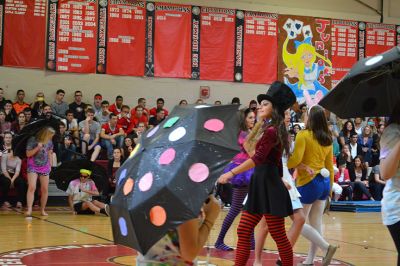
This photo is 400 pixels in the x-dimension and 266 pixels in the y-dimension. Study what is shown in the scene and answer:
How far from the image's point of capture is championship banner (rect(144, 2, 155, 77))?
63.1 feet

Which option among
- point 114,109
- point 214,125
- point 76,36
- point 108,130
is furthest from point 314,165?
point 76,36

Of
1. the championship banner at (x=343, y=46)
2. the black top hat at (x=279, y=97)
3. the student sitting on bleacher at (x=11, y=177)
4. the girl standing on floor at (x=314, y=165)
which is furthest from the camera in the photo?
the championship banner at (x=343, y=46)

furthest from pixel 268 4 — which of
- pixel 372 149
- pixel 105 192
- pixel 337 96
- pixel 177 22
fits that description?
pixel 337 96

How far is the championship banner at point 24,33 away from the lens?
17688 millimetres

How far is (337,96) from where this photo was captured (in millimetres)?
4836

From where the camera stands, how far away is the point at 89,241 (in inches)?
359

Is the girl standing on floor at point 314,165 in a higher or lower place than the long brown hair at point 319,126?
Result: lower

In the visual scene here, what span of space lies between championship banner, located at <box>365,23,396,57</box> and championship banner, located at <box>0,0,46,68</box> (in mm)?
10763

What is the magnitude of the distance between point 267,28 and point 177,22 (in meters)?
3.06

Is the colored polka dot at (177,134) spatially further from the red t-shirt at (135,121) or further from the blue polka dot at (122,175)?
the red t-shirt at (135,121)

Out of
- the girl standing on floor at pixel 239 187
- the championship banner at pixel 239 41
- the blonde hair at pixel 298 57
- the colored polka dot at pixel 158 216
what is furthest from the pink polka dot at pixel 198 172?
the blonde hair at pixel 298 57

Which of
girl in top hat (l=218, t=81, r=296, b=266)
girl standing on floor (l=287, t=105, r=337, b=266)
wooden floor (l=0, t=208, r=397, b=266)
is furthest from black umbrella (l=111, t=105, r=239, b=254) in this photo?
wooden floor (l=0, t=208, r=397, b=266)

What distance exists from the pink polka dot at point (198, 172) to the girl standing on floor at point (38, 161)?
9.72 metres

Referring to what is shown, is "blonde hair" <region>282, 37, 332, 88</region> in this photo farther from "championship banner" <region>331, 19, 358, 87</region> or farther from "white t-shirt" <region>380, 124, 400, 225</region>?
"white t-shirt" <region>380, 124, 400, 225</region>
